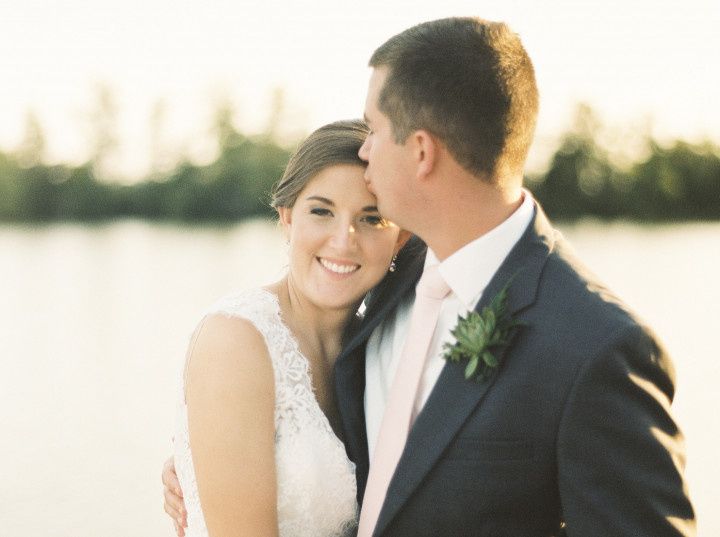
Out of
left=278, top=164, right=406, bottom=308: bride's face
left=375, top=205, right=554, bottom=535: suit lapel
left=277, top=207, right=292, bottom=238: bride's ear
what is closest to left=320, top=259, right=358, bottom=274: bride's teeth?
left=278, top=164, right=406, bottom=308: bride's face

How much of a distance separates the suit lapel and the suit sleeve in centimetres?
26

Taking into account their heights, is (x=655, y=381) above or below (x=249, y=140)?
above

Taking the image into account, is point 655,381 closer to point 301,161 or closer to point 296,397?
point 296,397

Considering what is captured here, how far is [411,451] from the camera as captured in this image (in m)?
2.35

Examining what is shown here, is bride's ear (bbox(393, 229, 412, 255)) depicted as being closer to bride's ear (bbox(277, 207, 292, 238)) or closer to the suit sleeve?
bride's ear (bbox(277, 207, 292, 238))

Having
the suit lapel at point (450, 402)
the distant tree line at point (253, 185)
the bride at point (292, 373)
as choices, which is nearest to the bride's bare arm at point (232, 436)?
the bride at point (292, 373)

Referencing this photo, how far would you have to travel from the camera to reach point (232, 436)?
8.68 feet

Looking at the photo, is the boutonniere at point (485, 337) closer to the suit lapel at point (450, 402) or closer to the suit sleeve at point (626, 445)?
the suit lapel at point (450, 402)

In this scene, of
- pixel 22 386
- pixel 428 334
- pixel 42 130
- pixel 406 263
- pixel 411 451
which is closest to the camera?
pixel 411 451

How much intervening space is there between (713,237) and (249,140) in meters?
19.3

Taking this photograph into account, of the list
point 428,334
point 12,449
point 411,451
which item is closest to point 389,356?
point 428,334

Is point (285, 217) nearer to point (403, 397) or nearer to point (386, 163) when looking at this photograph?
point (386, 163)

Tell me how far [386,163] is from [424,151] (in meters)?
0.13

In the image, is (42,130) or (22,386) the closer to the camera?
(22,386)
